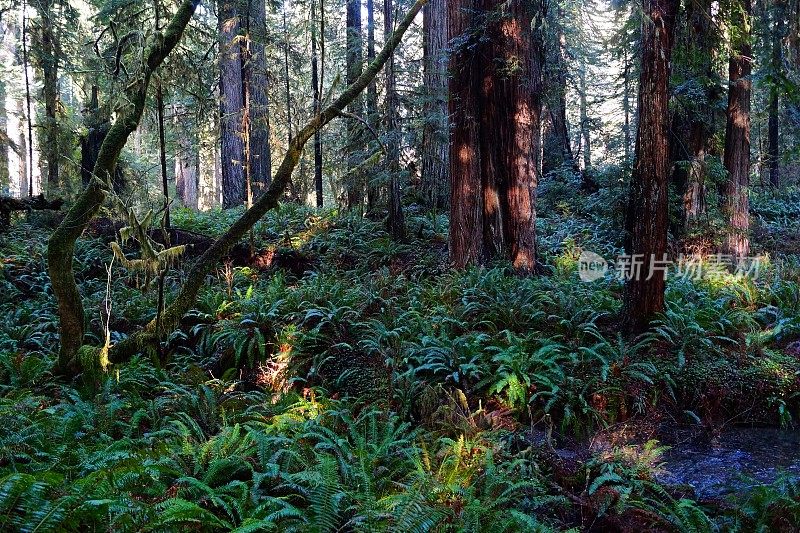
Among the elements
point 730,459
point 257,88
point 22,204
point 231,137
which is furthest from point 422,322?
point 231,137

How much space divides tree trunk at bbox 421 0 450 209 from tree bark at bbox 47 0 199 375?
487 centimetres

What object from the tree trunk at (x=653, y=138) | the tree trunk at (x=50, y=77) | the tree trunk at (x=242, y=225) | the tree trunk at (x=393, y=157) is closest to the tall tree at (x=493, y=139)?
the tree trunk at (x=393, y=157)

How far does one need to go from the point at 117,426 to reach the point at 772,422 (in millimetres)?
7243

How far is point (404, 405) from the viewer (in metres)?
6.20

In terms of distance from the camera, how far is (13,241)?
35.9ft

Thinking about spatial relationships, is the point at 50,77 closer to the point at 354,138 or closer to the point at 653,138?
the point at 354,138

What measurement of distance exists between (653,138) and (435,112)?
4.93 meters

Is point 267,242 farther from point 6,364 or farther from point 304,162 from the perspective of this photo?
point 6,364

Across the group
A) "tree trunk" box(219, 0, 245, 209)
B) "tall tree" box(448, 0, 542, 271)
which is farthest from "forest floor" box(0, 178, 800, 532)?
"tree trunk" box(219, 0, 245, 209)

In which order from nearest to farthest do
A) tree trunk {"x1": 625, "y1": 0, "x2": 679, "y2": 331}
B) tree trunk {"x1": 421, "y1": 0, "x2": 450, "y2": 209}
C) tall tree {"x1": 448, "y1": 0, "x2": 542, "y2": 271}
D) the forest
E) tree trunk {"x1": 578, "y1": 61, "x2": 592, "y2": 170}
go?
the forest, tree trunk {"x1": 625, "y1": 0, "x2": 679, "y2": 331}, tall tree {"x1": 448, "y1": 0, "x2": 542, "y2": 271}, tree trunk {"x1": 421, "y1": 0, "x2": 450, "y2": 209}, tree trunk {"x1": 578, "y1": 61, "x2": 592, "y2": 170}

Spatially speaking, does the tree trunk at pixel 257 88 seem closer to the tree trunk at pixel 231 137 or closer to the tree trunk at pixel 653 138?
the tree trunk at pixel 231 137

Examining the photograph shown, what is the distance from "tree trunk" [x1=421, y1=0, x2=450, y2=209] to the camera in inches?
392

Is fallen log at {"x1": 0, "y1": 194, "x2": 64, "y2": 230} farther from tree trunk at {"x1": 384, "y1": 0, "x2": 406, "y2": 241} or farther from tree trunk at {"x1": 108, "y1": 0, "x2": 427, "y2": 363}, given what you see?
tree trunk at {"x1": 384, "y1": 0, "x2": 406, "y2": 241}

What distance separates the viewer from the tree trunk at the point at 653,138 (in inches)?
242
